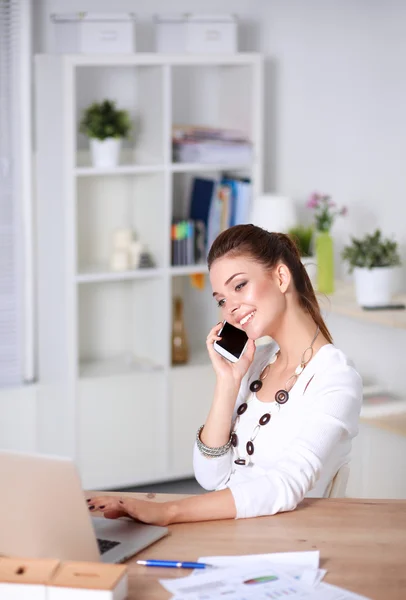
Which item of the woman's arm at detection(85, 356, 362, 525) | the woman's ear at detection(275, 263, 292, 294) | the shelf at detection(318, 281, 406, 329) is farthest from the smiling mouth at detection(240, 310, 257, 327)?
the shelf at detection(318, 281, 406, 329)

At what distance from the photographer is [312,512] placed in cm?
212

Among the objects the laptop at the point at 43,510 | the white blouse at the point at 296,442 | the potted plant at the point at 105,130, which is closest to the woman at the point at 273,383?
the white blouse at the point at 296,442

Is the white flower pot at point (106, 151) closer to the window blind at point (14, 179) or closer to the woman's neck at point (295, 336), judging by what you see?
the window blind at point (14, 179)

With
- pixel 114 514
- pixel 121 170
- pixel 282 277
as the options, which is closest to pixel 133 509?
pixel 114 514

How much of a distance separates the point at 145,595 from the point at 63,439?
8.90 feet

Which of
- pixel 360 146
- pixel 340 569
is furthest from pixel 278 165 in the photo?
pixel 340 569

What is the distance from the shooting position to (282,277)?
2.43 m

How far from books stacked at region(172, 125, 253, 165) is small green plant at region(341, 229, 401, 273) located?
0.88 meters

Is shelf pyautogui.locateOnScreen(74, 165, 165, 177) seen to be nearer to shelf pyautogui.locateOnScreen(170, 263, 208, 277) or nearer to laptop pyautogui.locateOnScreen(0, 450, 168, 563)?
shelf pyautogui.locateOnScreen(170, 263, 208, 277)

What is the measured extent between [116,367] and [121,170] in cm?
90

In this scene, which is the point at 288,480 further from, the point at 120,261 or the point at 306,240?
the point at 120,261

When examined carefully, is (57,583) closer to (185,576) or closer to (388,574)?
(185,576)

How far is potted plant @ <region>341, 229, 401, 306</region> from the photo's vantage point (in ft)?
12.5

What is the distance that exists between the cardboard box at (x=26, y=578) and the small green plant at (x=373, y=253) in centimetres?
241
